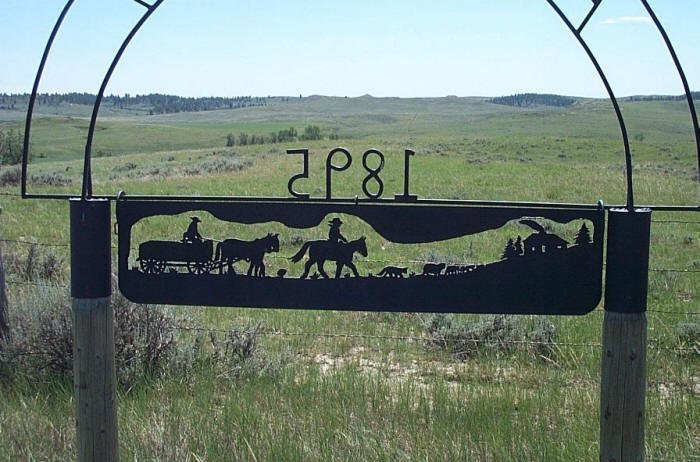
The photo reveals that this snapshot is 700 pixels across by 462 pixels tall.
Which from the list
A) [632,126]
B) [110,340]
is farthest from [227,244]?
[632,126]

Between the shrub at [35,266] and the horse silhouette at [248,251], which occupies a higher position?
the horse silhouette at [248,251]

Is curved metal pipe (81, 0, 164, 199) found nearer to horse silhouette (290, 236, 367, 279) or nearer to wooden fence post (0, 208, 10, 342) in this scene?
horse silhouette (290, 236, 367, 279)

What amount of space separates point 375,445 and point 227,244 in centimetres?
153

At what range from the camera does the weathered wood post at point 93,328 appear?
10.8 ft

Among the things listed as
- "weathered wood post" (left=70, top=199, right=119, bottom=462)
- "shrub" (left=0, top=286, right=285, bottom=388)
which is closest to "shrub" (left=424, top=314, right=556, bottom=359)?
"shrub" (left=0, top=286, right=285, bottom=388)

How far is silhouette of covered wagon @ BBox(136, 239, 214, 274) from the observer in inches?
132

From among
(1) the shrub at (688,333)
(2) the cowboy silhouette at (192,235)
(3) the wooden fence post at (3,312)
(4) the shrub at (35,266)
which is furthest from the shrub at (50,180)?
(2) the cowboy silhouette at (192,235)

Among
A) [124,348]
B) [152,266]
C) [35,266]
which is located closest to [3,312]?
[124,348]

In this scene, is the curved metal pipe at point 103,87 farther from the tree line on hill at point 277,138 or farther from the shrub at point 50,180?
the tree line on hill at point 277,138

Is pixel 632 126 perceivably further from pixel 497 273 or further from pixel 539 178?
pixel 497 273

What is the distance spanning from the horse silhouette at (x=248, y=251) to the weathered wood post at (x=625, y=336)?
1.44 m

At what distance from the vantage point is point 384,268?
318 centimetres

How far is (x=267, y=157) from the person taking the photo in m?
38.1

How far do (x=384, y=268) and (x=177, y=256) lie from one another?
3.08ft
